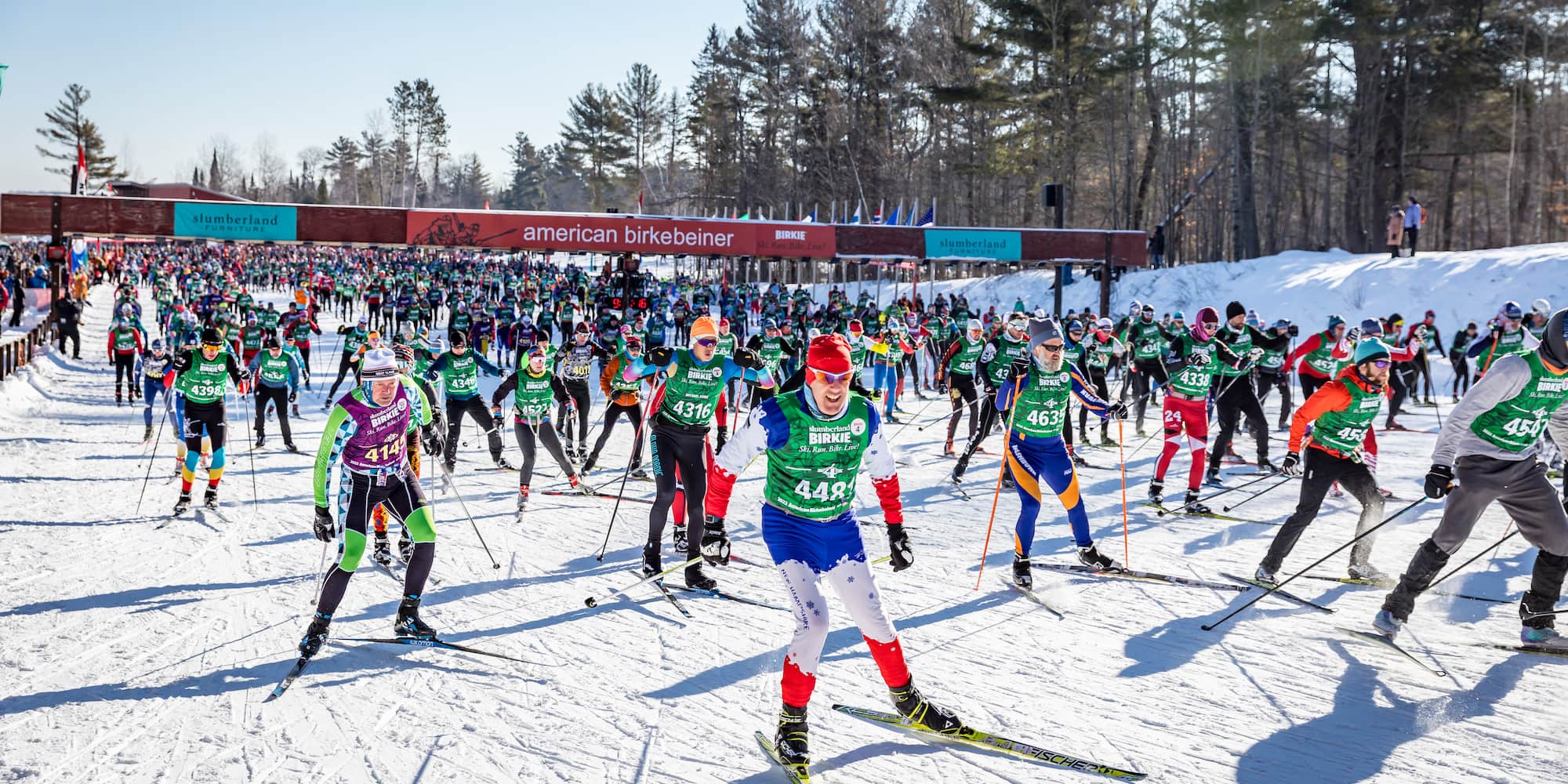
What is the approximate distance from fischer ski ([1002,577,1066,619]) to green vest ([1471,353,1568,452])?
266 cm

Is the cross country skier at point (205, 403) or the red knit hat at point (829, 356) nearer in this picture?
the red knit hat at point (829, 356)

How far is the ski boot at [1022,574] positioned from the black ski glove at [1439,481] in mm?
2506

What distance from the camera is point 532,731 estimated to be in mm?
4797

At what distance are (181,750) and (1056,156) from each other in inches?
1417

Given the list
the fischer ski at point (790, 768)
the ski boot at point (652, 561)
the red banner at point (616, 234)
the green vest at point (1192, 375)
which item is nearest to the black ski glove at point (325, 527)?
the ski boot at point (652, 561)

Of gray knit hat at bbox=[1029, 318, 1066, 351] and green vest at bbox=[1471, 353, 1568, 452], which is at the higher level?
gray knit hat at bbox=[1029, 318, 1066, 351]

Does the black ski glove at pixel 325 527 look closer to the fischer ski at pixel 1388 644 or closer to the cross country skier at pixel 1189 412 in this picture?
the fischer ski at pixel 1388 644

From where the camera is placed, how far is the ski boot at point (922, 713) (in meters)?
4.48

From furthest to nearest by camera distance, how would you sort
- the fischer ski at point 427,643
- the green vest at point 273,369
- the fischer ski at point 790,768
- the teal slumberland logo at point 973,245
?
the teal slumberland logo at point 973,245
the green vest at point 273,369
the fischer ski at point 427,643
the fischer ski at point 790,768

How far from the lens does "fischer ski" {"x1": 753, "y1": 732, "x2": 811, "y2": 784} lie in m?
4.27

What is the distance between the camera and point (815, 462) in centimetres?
437

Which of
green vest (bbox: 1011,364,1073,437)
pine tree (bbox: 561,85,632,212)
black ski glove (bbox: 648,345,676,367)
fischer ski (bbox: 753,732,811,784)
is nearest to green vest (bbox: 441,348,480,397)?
black ski glove (bbox: 648,345,676,367)

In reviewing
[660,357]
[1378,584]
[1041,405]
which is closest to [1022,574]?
[1041,405]

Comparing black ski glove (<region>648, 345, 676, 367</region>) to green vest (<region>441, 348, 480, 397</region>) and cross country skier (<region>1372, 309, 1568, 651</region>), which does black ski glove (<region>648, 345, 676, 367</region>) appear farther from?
cross country skier (<region>1372, 309, 1568, 651</region>)
